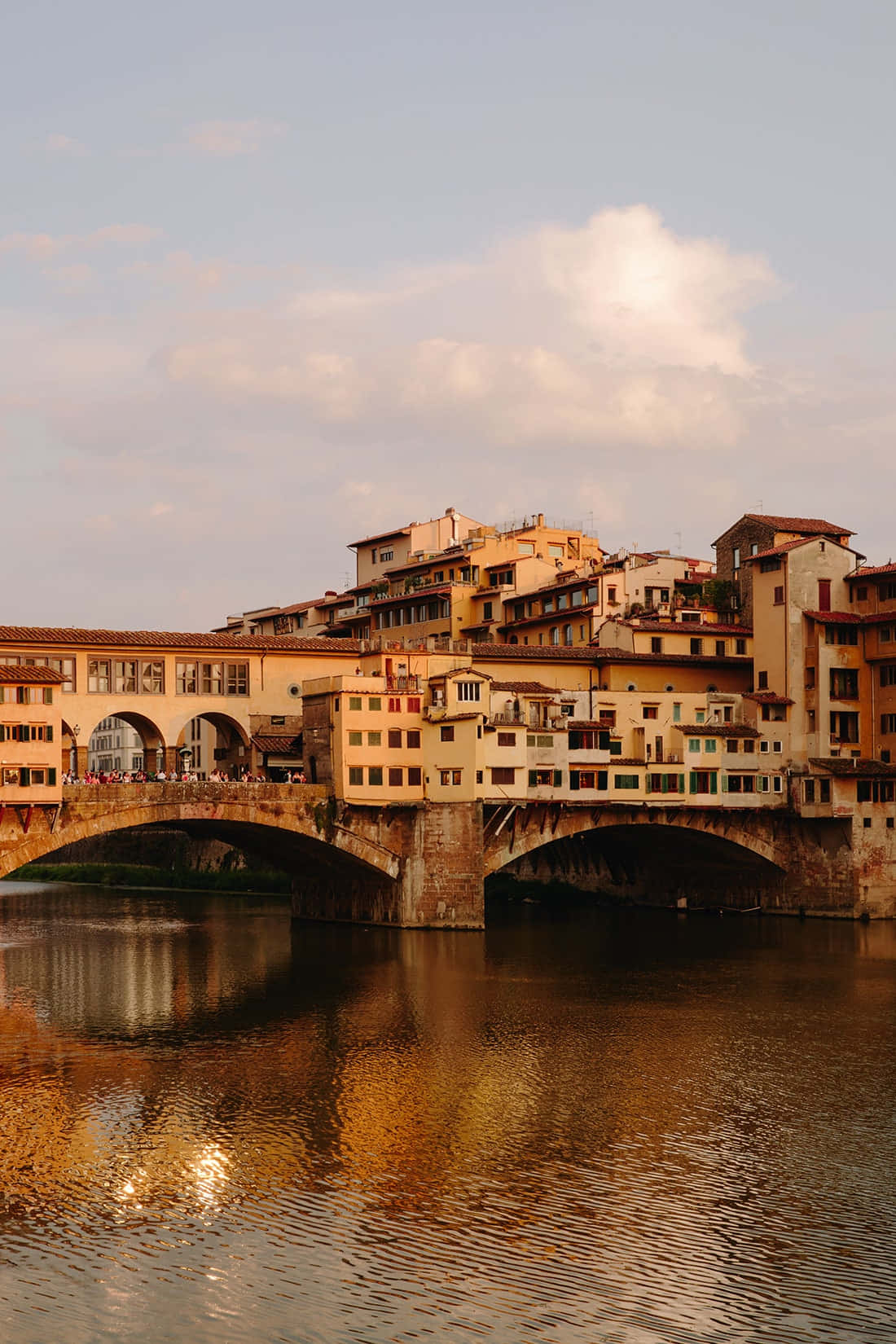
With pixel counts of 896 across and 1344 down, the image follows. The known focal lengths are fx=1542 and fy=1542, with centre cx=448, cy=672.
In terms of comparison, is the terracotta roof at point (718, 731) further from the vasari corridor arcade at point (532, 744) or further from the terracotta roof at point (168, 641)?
the terracotta roof at point (168, 641)

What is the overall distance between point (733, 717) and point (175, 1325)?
58834 mm

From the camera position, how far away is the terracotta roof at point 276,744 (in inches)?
2972

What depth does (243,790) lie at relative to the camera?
223 ft

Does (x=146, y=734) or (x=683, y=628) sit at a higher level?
(x=683, y=628)

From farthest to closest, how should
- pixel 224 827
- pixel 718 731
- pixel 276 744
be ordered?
pixel 718 731 → pixel 276 744 → pixel 224 827

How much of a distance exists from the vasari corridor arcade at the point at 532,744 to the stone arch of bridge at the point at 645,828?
0.45 ft

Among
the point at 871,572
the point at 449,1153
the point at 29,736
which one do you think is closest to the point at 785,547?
the point at 871,572

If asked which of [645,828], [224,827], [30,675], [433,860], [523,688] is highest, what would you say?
[30,675]

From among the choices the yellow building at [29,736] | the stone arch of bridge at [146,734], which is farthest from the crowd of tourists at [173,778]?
the yellow building at [29,736]

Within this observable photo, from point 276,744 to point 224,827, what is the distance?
6.91 meters

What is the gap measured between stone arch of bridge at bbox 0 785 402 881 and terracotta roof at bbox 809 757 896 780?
22183mm

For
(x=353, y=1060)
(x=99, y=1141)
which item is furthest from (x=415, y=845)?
(x=99, y=1141)

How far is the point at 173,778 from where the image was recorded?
6975 cm

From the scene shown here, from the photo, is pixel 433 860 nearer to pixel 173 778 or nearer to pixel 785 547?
pixel 173 778
